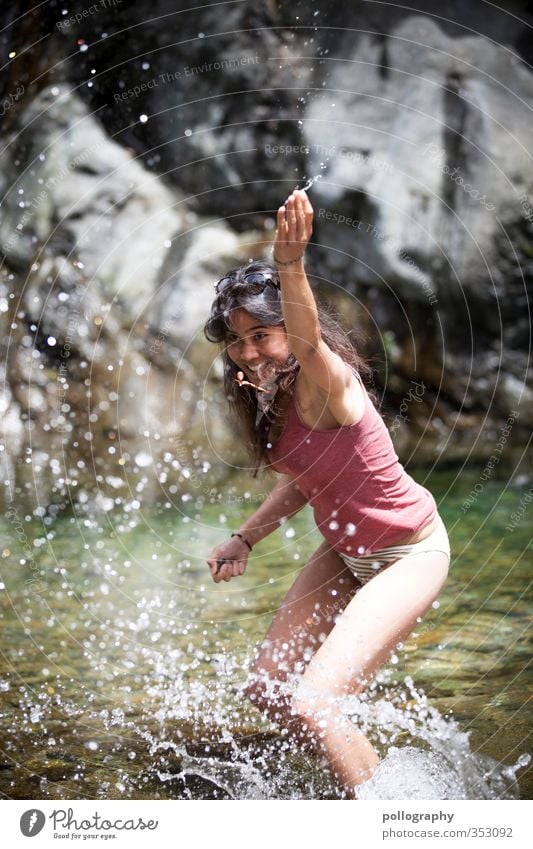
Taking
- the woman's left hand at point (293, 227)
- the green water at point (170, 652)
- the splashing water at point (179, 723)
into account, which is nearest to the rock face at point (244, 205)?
the green water at point (170, 652)

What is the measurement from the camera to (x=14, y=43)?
11.5ft

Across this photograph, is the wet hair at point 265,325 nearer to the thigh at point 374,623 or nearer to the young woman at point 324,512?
the young woman at point 324,512

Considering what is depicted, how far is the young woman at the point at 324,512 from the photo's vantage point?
1244mm

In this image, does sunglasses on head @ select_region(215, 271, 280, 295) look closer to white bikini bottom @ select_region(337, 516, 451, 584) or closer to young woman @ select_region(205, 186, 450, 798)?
young woman @ select_region(205, 186, 450, 798)

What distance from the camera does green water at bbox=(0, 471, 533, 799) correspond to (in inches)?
56.9

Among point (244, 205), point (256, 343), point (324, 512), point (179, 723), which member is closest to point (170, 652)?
point (179, 723)

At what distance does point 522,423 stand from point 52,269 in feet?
8.83

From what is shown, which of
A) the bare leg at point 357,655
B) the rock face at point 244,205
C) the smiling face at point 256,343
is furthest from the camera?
the rock face at point 244,205

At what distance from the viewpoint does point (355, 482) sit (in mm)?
1339

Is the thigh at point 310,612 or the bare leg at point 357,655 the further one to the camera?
the thigh at point 310,612

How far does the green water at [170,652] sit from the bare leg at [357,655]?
0.12m

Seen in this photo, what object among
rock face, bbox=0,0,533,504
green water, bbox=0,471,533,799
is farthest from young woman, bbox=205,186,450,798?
rock face, bbox=0,0,533,504

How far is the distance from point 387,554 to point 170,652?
86 cm

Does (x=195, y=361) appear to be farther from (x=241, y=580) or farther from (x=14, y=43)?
(x=241, y=580)
